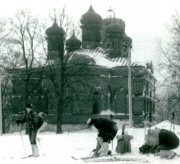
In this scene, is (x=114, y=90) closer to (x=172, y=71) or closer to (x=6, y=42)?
(x=6, y=42)

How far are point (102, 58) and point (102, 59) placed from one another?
31 cm

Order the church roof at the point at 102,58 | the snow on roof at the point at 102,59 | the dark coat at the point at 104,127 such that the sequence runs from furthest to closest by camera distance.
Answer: the snow on roof at the point at 102,59
the church roof at the point at 102,58
the dark coat at the point at 104,127

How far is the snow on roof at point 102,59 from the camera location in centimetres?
5525

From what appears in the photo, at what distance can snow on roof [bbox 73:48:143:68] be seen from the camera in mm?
55250

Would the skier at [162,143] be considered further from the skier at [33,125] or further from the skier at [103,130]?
the skier at [33,125]

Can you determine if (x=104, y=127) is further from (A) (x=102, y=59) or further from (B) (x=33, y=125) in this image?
(A) (x=102, y=59)

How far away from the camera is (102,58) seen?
56.4 m

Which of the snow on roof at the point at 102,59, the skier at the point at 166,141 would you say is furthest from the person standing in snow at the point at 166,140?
the snow on roof at the point at 102,59

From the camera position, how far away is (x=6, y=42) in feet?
140

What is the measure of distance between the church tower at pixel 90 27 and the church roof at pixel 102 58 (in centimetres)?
230

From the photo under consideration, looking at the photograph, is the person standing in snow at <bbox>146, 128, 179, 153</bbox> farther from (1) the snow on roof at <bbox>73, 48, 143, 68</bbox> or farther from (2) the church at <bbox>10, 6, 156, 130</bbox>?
(1) the snow on roof at <bbox>73, 48, 143, 68</bbox>

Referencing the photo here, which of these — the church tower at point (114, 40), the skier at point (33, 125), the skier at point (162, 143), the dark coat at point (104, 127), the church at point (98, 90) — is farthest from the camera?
the church tower at point (114, 40)

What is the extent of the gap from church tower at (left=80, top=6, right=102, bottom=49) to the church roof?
230 cm

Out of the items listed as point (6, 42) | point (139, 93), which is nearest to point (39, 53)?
point (6, 42)
